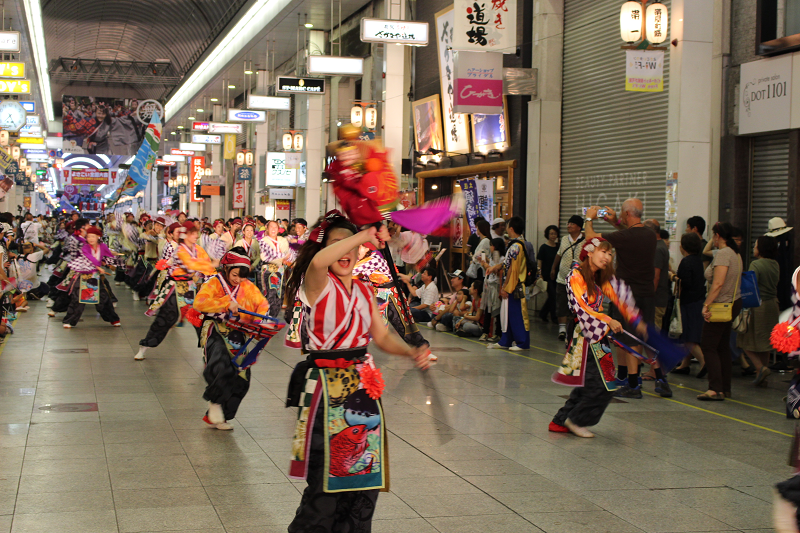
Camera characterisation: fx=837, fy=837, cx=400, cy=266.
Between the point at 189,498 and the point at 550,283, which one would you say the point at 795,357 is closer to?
the point at 189,498

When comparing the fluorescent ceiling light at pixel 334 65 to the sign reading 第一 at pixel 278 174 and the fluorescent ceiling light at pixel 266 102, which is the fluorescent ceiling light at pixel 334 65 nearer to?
the fluorescent ceiling light at pixel 266 102

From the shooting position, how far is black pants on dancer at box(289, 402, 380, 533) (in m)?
3.64

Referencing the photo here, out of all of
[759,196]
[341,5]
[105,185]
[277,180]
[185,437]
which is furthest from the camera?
[105,185]

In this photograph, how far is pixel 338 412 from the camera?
144 inches

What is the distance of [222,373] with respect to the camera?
6.75 m

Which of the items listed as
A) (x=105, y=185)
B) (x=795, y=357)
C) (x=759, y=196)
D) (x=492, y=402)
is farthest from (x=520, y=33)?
(x=105, y=185)

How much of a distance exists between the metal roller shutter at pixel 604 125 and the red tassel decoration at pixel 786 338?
843 cm

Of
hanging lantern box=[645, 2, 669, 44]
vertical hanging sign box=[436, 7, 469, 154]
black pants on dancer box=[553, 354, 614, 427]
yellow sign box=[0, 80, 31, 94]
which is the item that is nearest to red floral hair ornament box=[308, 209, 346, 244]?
black pants on dancer box=[553, 354, 614, 427]

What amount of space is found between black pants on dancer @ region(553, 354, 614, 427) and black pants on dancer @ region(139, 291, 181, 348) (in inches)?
220

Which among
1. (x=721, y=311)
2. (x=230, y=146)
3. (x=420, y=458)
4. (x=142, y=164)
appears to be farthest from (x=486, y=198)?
(x=230, y=146)

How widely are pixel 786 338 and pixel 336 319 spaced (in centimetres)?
225

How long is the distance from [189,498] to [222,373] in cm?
188

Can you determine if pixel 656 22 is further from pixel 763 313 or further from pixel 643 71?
pixel 763 313

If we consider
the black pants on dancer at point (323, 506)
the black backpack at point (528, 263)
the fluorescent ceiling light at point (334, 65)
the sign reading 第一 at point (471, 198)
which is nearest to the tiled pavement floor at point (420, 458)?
the black pants on dancer at point (323, 506)
